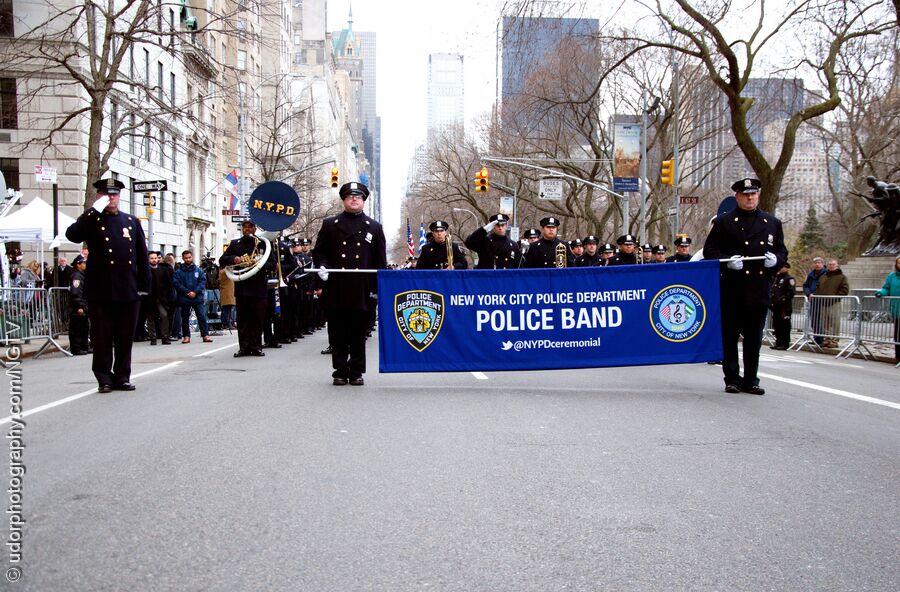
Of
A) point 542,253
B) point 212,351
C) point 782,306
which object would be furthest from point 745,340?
point 782,306

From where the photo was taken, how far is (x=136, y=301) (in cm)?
967

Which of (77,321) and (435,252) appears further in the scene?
(77,321)

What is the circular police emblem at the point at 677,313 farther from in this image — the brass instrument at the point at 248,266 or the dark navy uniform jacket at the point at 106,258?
the brass instrument at the point at 248,266

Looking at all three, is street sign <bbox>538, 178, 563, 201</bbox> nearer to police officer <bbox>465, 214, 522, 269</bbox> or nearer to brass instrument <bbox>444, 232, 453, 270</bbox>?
police officer <bbox>465, 214, 522, 269</bbox>

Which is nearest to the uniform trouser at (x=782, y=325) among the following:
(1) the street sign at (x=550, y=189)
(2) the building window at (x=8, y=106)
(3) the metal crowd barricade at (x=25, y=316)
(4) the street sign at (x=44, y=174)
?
(3) the metal crowd barricade at (x=25, y=316)

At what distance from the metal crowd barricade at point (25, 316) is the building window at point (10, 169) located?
793 inches

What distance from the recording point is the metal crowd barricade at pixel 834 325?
17234 millimetres

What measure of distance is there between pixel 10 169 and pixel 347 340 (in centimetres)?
2860

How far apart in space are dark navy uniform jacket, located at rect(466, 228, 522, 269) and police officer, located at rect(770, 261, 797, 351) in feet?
26.3

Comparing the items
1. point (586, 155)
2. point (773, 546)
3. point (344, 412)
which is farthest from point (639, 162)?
point (773, 546)

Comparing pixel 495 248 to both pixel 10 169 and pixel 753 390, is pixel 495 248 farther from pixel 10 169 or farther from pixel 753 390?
pixel 10 169

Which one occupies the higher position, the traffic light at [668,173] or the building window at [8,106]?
the building window at [8,106]

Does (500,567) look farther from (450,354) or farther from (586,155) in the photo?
(586,155)

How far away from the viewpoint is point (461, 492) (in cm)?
506
